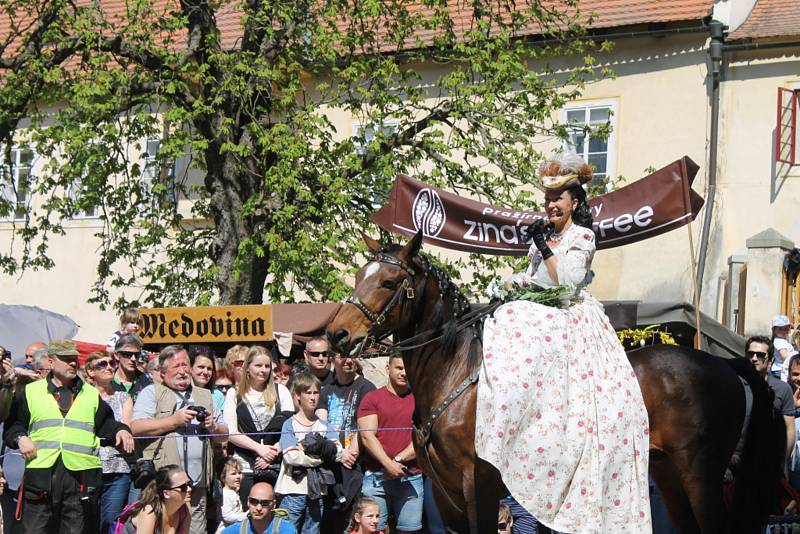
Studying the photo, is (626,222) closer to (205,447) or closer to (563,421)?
(563,421)

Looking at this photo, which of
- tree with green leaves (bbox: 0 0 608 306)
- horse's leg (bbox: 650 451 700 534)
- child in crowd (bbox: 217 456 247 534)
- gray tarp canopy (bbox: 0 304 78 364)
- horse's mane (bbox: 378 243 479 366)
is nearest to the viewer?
horse's mane (bbox: 378 243 479 366)

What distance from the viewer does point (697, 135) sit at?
21.6m

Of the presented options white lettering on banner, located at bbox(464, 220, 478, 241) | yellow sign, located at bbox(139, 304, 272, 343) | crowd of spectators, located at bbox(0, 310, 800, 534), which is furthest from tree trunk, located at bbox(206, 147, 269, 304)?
crowd of spectators, located at bbox(0, 310, 800, 534)

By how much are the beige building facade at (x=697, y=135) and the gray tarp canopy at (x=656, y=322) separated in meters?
6.13

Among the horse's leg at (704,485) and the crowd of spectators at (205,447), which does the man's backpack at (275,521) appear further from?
the horse's leg at (704,485)

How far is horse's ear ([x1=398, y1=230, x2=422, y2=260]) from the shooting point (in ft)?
24.6

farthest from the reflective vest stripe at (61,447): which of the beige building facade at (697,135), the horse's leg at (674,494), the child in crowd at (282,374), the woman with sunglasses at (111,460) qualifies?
the beige building facade at (697,135)

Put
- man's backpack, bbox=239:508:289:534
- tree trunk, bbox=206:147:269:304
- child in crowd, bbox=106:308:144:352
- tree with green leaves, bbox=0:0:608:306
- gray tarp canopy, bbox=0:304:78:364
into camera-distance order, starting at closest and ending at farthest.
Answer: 1. man's backpack, bbox=239:508:289:534
2. child in crowd, bbox=106:308:144:352
3. gray tarp canopy, bbox=0:304:78:364
4. tree with green leaves, bbox=0:0:608:306
5. tree trunk, bbox=206:147:269:304


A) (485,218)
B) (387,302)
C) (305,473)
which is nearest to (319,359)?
(305,473)

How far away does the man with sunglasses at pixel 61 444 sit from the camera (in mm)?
9266

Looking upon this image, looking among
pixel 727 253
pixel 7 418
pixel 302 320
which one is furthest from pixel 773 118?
pixel 7 418

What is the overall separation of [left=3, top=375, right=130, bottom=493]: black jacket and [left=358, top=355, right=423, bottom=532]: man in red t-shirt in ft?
6.48

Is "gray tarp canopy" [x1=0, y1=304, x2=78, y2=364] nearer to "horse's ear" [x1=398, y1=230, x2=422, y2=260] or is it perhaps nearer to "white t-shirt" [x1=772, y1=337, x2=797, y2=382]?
"white t-shirt" [x1=772, y1=337, x2=797, y2=382]

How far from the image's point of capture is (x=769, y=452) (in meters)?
7.90
